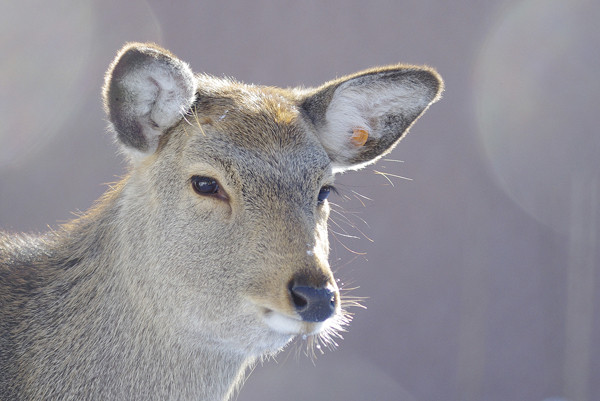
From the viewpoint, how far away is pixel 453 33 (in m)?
8.33

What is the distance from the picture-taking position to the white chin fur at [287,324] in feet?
8.73

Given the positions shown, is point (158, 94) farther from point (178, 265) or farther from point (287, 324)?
point (287, 324)

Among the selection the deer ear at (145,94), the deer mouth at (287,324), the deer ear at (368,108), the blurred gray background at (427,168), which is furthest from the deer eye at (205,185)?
the blurred gray background at (427,168)

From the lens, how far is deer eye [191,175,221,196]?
9.75 ft

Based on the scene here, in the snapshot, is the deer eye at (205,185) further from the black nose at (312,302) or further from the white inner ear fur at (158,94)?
the black nose at (312,302)

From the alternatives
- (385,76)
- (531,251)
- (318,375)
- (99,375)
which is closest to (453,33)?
(531,251)

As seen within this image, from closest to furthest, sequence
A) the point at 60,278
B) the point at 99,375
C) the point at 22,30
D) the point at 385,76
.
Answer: the point at 99,375, the point at 60,278, the point at 385,76, the point at 22,30

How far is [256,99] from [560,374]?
6.86 metres

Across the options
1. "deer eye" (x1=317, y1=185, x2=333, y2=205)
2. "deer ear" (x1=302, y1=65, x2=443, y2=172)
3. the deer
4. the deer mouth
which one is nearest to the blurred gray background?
"deer ear" (x1=302, y1=65, x2=443, y2=172)

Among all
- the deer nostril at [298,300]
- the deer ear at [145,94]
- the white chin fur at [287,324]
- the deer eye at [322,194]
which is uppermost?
the deer ear at [145,94]

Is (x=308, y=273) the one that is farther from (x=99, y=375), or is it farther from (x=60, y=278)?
(x=60, y=278)

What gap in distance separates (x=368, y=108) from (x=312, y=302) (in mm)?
1538

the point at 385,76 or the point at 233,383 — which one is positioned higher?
the point at 385,76

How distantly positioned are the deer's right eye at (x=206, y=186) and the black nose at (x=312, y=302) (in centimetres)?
62
